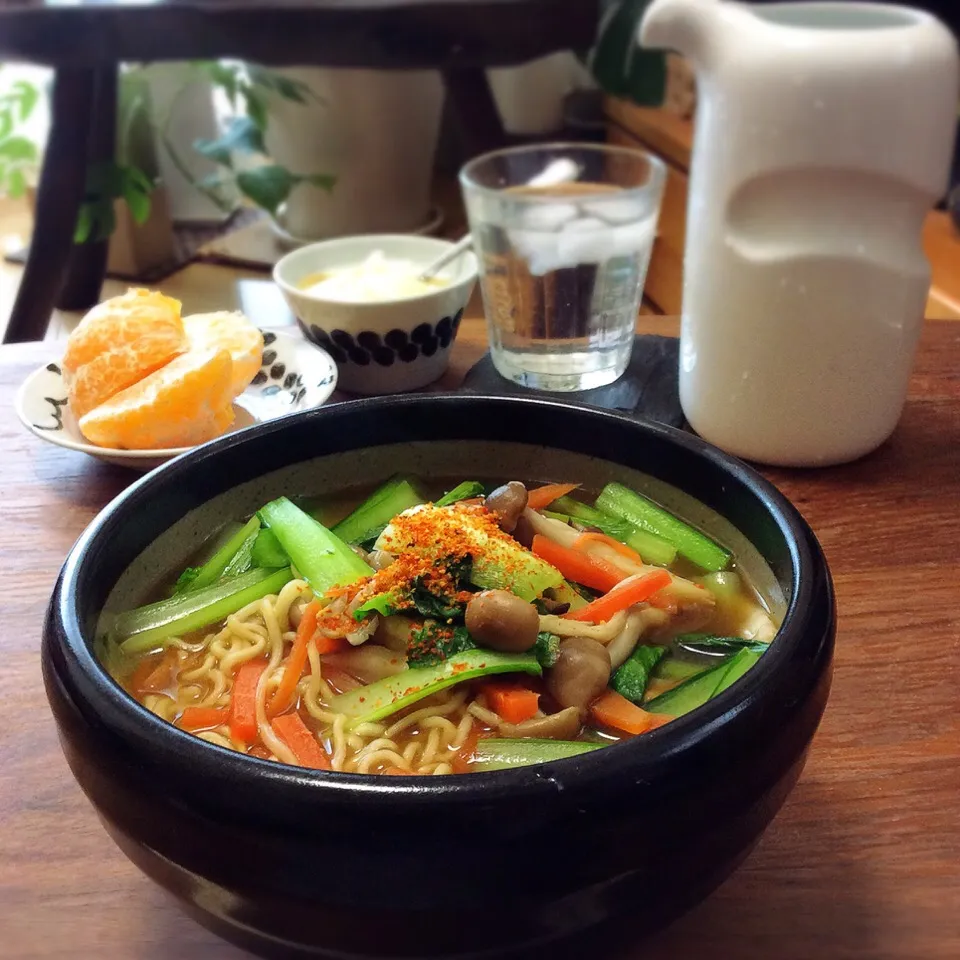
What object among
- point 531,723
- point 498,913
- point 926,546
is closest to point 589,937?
point 498,913

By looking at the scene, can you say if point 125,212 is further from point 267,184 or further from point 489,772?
point 489,772

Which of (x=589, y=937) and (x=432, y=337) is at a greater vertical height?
(x=589, y=937)

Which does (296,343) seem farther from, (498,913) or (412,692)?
(498,913)

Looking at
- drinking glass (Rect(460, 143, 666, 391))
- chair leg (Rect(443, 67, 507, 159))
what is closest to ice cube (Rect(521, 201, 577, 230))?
drinking glass (Rect(460, 143, 666, 391))

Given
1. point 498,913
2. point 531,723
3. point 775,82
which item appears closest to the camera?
point 498,913

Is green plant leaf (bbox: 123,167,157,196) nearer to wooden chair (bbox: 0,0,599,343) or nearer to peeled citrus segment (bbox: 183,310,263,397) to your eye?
wooden chair (bbox: 0,0,599,343)

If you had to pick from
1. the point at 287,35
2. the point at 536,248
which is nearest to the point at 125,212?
the point at 287,35
